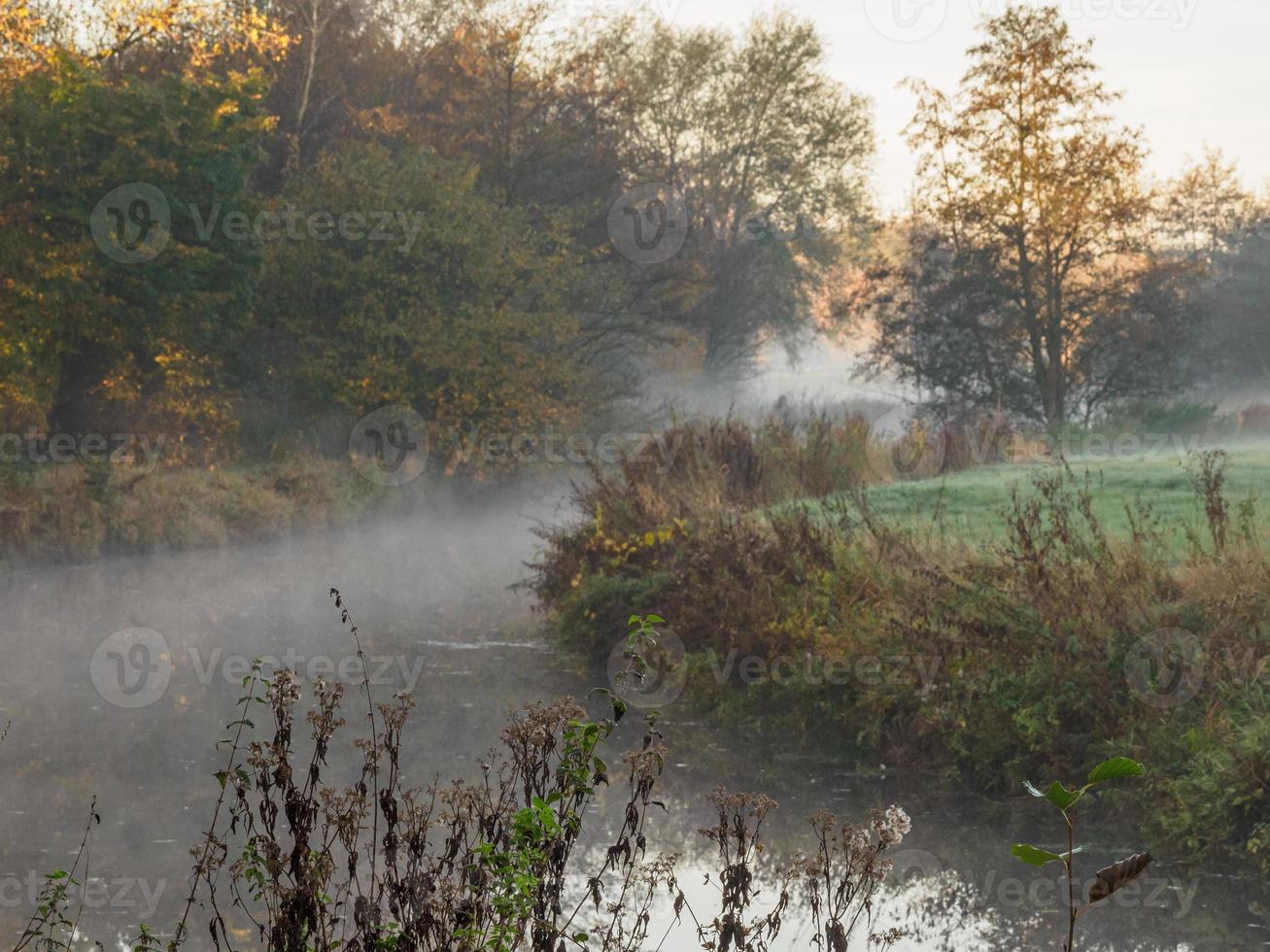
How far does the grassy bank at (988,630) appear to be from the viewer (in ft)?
26.6

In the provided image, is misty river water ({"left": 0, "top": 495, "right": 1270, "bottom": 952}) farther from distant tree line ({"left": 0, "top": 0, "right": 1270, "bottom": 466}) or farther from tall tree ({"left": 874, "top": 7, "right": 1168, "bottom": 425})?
tall tree ({"left": 874, "top": 7, "right": 1168, "bottom": 425})

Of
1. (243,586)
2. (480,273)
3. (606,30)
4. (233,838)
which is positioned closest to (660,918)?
(233,838)

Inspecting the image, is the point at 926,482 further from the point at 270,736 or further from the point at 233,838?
the point at 233,838

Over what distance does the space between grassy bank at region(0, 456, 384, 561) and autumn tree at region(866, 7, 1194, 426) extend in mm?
15365

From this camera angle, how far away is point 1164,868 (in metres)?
7.27
